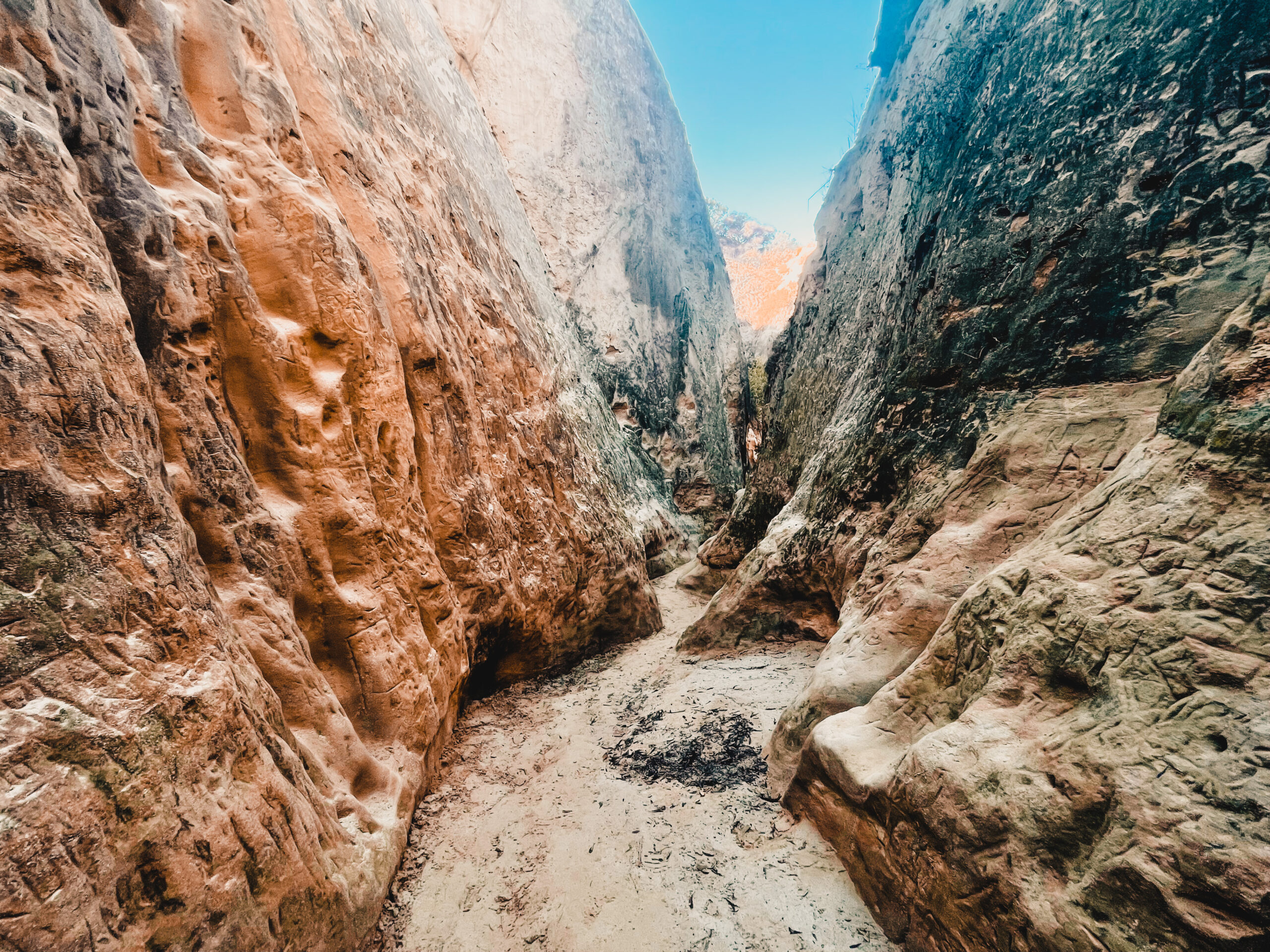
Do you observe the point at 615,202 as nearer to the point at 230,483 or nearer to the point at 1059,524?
the point at 230,483

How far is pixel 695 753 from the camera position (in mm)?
4066

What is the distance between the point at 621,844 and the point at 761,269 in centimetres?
4003

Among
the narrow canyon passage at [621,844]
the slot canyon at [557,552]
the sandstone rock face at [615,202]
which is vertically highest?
the sandstone rock face at [615,202]

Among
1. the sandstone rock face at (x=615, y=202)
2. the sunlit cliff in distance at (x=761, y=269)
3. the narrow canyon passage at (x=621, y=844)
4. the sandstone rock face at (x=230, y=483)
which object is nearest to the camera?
the sandstone rock face at (x=230, y=483)

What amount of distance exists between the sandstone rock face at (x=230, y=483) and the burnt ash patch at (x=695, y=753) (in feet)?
5.20

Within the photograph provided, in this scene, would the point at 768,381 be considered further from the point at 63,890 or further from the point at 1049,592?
the point at 63,890

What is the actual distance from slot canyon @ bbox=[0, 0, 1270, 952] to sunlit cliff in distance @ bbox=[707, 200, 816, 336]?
20902 mm

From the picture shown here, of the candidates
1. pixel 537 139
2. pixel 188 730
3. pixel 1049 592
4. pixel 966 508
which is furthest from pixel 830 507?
pixel 537 139

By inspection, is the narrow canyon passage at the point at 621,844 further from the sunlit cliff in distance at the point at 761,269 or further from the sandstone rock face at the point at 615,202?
the sunlit cliff in distance at the point at 761,269

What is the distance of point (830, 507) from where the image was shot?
231 inches

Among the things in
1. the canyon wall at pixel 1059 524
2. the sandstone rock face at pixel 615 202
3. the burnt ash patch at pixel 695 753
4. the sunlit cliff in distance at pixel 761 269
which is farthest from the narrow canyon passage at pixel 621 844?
the sunlit cliff in distance at pixel 761 269

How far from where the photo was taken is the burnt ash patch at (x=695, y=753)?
3.75 m

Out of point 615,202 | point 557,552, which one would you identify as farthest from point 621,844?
point 615,202

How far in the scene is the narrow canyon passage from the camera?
258cm
